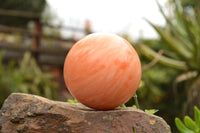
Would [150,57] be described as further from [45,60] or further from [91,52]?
[45,60]

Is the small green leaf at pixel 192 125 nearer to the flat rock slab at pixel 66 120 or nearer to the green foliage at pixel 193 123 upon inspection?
the green foliage at pixel 193 123

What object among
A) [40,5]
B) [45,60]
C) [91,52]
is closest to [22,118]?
[91,52]

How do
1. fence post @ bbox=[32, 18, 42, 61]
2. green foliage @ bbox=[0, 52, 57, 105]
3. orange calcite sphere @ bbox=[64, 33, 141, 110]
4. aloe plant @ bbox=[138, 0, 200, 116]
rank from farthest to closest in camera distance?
fence post @ bbox=[32, 18, 42, 61]
green foliage @ bbox=[0, 52, 57, 105]
aloe plant @ bbox=[138, 0, 200, 116]
orange calcite sphere @ bbox=[64, 33, 141, 110]

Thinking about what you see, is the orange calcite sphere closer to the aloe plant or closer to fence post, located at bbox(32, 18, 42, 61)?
the aloe plant

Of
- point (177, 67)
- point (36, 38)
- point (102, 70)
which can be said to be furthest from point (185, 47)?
point (36, 38)

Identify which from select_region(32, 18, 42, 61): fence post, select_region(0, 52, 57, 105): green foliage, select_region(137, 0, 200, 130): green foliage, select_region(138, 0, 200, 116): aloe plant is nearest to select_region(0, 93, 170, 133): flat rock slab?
select_region(137, 0, 200, 130): green foliage

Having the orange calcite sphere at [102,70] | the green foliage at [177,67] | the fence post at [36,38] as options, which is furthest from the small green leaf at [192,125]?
the fence post at [36,38]

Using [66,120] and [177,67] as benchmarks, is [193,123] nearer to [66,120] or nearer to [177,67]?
[66,120]
